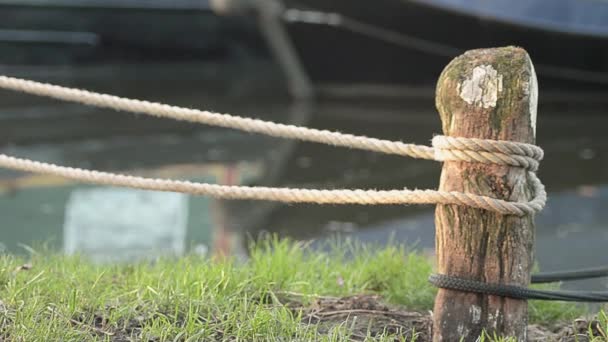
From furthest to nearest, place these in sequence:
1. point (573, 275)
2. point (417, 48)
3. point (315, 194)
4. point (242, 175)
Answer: point (417, 48), point (242, 175), point (573, 275), point (315, 194)

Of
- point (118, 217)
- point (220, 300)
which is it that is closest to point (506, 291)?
point (220, 300)

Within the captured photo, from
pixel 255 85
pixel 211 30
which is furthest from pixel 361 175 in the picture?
pixel 211 30

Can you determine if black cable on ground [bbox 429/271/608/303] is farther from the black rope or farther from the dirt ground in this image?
the dirt ground

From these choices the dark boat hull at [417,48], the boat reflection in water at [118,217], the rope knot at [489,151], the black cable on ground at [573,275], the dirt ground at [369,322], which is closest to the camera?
the rope knot at [489,151]

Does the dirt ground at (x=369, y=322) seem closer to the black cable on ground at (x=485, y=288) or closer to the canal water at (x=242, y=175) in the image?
the black cable on ground at (x=485, y=288)

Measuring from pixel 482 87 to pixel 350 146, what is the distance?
0.41m

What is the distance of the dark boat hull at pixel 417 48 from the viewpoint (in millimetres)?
11203

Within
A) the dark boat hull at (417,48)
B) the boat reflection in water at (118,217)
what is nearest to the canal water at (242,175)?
the boat reflection in water at (118,217)

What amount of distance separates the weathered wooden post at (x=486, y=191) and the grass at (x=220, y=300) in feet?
0.56

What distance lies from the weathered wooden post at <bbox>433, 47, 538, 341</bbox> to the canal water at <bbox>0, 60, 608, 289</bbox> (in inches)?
62.3

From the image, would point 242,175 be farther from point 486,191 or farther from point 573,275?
point 486,191

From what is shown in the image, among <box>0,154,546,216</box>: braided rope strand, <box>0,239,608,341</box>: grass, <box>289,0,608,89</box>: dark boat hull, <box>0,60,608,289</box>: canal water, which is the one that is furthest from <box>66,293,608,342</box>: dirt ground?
<box>289,0,608,89</box>: dark boat hull

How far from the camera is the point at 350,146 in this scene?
8.47 ft

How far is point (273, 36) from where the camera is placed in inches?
496
